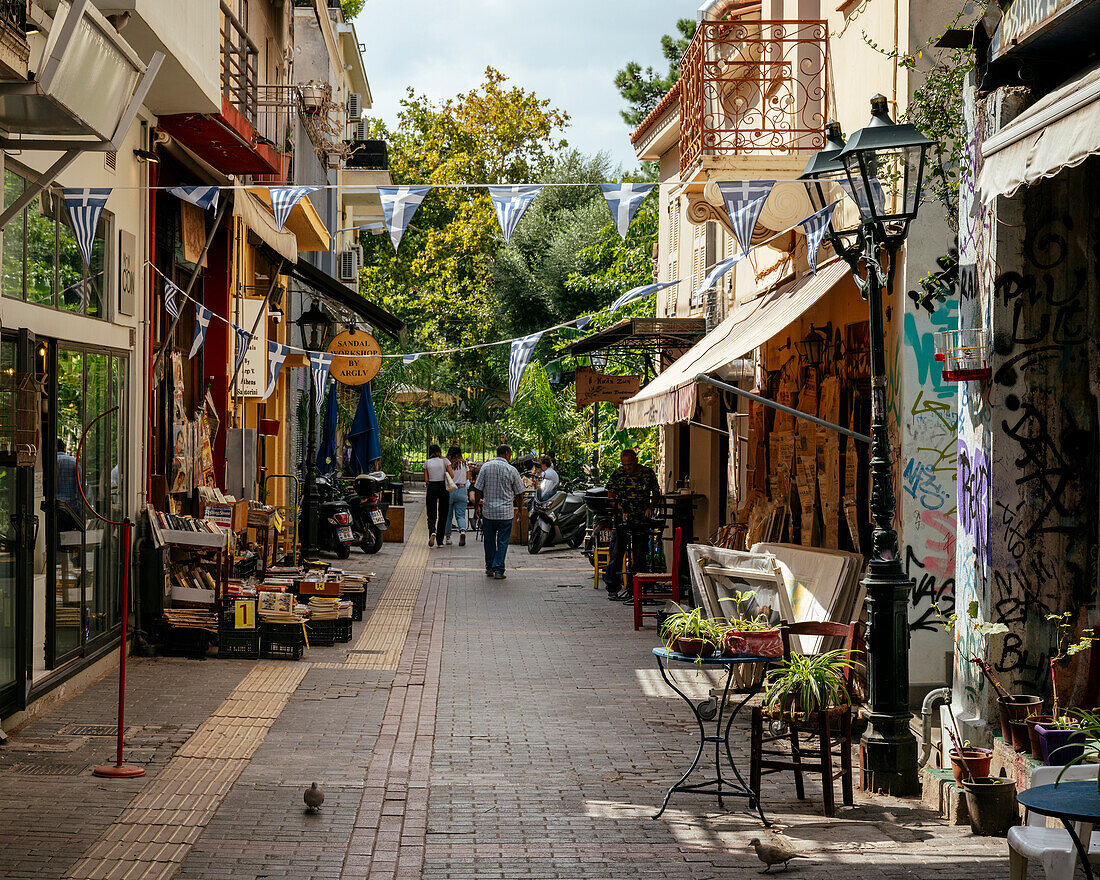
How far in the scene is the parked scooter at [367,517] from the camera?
2270 centimetres

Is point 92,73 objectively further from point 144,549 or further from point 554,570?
point 554,570

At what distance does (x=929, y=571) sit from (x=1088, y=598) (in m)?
2.38

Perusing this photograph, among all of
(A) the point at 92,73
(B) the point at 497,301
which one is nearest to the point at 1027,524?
(A) the point at 92,73

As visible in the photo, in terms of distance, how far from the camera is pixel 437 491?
24375 millimetres

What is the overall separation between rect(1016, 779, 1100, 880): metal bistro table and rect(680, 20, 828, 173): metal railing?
8619 mm

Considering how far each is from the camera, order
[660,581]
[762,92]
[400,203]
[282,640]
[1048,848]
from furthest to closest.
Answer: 1. [660,581]
2. [762,92]
3. [282,640]
4. [400,203]
5. [1048,848]

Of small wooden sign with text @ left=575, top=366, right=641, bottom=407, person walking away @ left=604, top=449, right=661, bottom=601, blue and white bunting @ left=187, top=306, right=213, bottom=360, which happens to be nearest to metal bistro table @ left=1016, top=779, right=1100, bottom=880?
blue and white bunting @ left=187, top=306, right=213, bottom=360

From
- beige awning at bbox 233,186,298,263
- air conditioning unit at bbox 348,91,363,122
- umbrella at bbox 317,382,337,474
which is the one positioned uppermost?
air conditioning unit at bbox 348,91,363,122

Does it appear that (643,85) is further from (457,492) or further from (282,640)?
(282,640)

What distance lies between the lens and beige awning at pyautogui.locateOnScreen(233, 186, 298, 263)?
13.6 m

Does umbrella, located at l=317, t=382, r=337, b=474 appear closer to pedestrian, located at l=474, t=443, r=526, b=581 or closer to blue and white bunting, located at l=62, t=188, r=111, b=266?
pedestrian, located at l=474, t=443, r=526, b=581

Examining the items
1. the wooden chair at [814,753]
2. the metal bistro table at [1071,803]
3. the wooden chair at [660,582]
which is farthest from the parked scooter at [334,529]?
the metal bistro table at [1071,803]

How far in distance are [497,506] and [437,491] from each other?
18.6 feet

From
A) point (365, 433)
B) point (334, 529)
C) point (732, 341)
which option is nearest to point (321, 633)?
point (732, 341)
